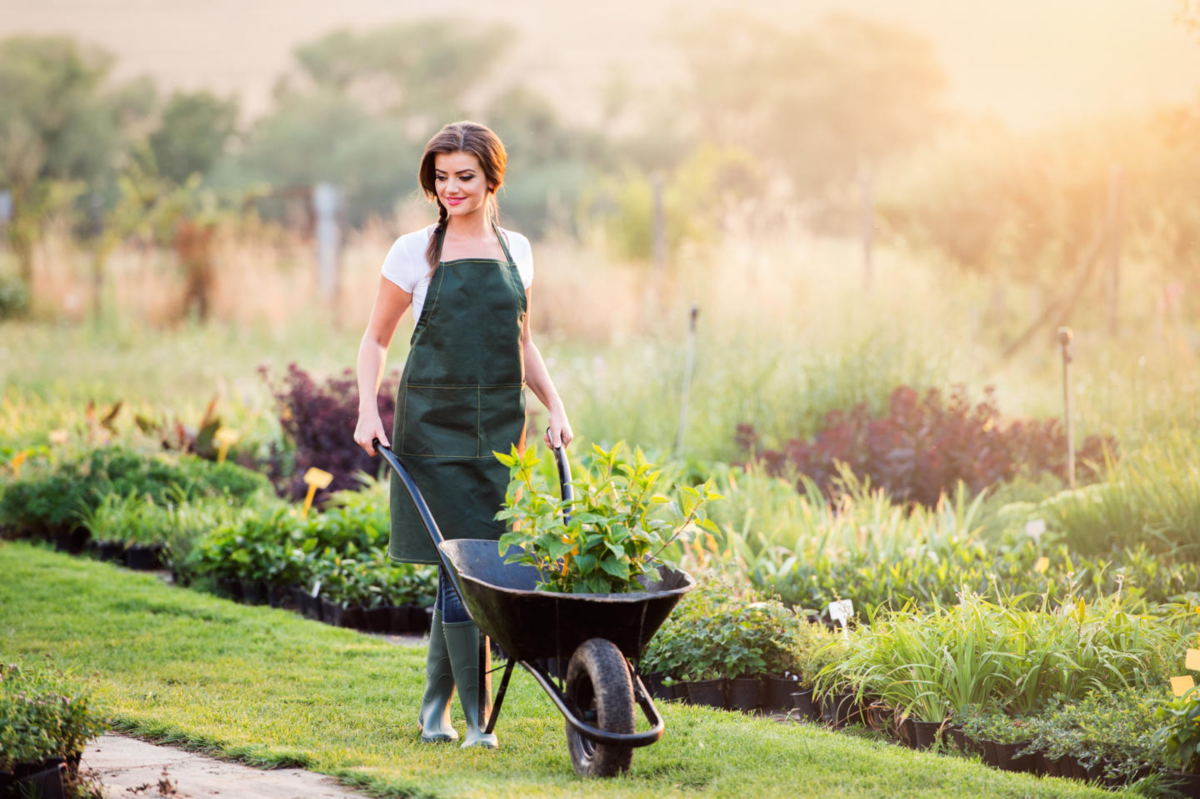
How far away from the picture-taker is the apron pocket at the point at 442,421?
3297mm

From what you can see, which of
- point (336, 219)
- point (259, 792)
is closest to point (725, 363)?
point (259, 792)

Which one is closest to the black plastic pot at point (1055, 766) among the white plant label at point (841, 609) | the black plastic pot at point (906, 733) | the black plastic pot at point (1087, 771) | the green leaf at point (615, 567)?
the black plastic pot at point (1087, 771)

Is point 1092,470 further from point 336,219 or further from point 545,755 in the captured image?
point 336,219

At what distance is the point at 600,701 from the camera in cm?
271

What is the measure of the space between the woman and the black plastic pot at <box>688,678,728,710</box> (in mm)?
805

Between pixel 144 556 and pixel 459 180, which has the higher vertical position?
pixel 459 180

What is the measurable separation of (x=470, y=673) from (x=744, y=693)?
1011mm

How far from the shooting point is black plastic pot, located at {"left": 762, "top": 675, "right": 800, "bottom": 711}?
383 cm

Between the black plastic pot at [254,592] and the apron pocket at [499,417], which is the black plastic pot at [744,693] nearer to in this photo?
the apron pocket at [499,417]

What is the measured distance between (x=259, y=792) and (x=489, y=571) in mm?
781

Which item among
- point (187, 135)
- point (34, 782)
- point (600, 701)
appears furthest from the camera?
point (187, 135)

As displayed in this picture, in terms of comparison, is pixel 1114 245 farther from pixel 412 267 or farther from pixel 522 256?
pixel 412 267

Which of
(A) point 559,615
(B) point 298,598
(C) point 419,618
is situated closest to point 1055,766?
(A) point 559,615

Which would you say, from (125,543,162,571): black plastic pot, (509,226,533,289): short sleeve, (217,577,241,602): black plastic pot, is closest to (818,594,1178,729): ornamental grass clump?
(509,226,533,289): short sleeve
